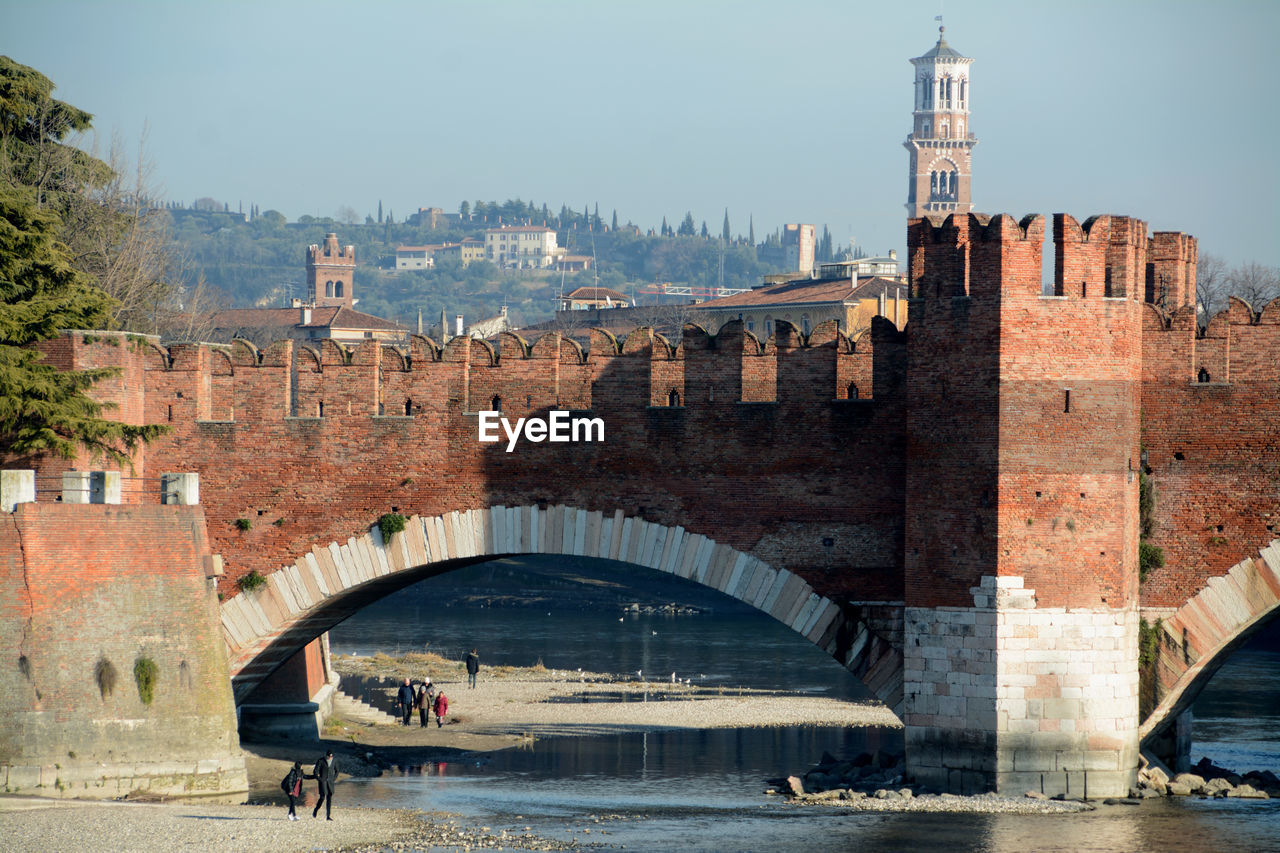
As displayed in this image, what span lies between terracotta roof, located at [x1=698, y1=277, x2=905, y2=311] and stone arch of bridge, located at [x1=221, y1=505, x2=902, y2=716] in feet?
185

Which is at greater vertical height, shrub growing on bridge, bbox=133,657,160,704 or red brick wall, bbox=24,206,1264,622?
red brick wall, bbox=24,206,1264,622

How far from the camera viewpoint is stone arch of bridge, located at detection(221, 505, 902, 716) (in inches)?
948

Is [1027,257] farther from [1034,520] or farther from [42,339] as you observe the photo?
[42,339]

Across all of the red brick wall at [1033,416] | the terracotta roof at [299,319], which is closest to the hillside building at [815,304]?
the terracotta roof at [299,319]

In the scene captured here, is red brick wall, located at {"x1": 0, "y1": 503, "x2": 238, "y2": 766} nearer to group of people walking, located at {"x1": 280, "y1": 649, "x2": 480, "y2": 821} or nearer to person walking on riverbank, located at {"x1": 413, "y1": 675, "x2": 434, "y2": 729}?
group of people walking, located at {"x1": 280, "y1": 649, "x2": 480, "y2": 821}

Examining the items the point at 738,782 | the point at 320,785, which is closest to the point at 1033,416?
the point at 738,782

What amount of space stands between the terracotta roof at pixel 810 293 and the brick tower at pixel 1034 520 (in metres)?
57.7

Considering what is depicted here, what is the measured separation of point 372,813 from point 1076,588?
9982 mm

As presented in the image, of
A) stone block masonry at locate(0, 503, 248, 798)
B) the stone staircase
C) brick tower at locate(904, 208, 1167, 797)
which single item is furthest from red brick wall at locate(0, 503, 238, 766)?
the stone staircase

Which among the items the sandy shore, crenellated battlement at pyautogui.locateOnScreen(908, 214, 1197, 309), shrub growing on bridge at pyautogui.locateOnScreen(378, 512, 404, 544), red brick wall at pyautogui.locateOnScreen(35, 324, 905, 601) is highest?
crenellated battlement at pyautogui.locateOnScreen(908, 214, 1197, 309)

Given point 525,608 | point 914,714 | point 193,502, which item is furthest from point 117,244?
Result: point 525,608

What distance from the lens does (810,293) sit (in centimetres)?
8744

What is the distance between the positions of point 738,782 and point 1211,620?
801cm

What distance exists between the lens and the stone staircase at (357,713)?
34.8 meters
